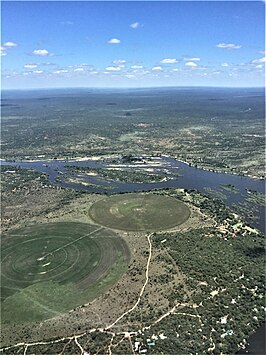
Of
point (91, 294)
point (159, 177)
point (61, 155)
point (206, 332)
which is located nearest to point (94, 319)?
point (91, 294)

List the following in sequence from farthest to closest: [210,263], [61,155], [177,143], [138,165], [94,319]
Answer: [177,143] < [61,155] < [138,165] < [210,263] < [94,319]

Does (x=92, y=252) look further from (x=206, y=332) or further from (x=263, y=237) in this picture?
(x=263, y=237)

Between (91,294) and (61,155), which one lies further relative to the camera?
(61,155)

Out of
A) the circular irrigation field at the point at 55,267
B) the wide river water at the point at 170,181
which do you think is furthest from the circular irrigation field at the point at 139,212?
the wide river water at the point at 170,181

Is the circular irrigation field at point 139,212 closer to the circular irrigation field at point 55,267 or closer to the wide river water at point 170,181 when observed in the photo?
the circular irrigation field at point 55,267

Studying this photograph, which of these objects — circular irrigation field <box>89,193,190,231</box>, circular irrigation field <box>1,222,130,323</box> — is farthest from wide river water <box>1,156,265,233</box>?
circular irrigation field <box>1,222,130,323</box>

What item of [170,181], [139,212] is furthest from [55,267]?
[170,181]
